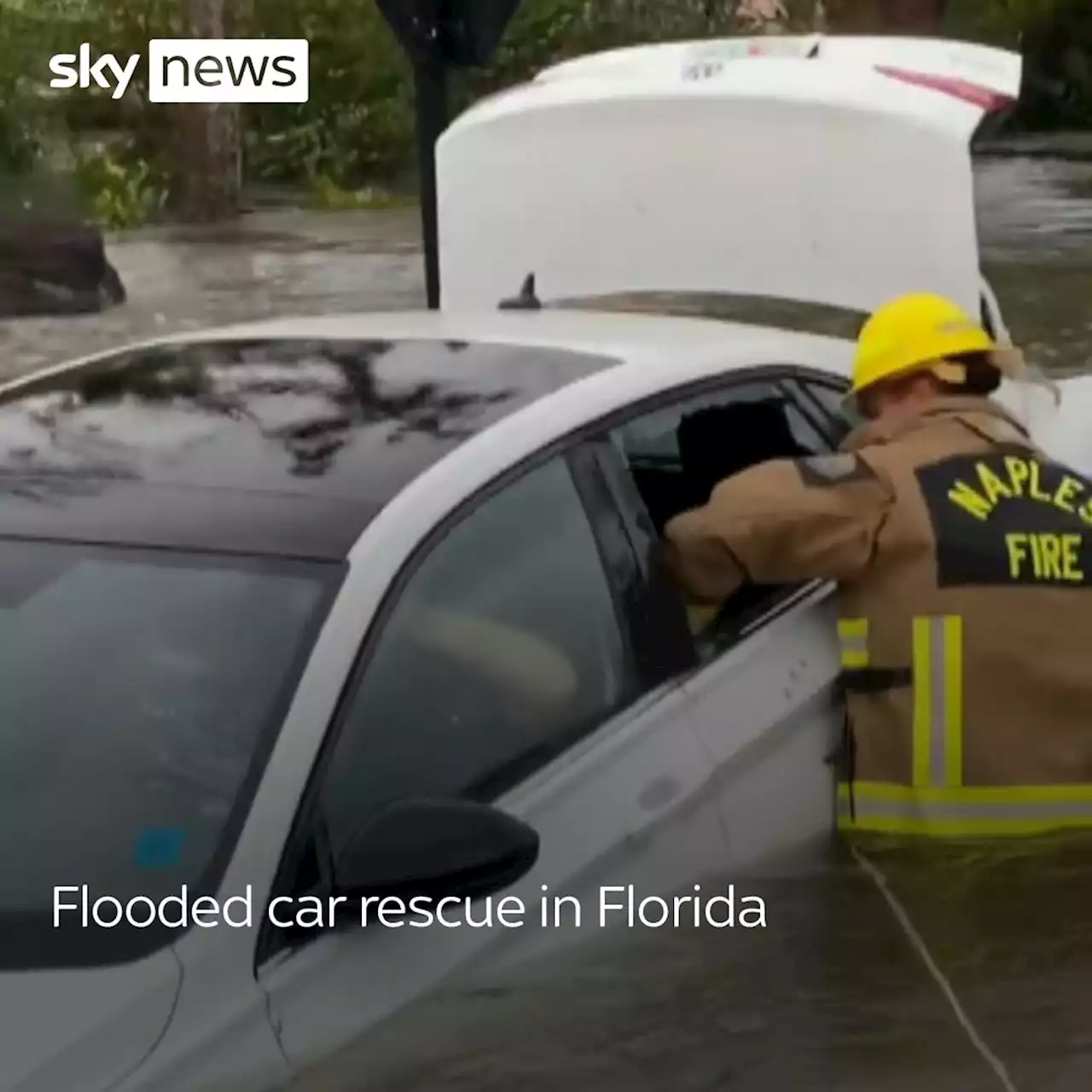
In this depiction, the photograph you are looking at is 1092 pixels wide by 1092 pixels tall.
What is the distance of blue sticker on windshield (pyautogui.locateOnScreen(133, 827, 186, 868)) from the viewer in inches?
101

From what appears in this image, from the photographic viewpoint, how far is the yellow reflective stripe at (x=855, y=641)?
3598mm

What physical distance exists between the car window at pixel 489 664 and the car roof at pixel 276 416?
5.6 inches

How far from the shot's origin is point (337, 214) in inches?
641

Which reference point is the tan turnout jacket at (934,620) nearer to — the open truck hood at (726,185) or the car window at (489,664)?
the car window at (489,664)

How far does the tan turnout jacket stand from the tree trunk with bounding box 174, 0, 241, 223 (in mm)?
12462

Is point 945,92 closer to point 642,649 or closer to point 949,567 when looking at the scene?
point 949,567

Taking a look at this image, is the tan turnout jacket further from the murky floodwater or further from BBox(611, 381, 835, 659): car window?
the murky floodwater

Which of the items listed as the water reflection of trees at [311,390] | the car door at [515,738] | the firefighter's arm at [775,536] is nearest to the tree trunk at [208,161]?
the water reflection of trees at [311,390]

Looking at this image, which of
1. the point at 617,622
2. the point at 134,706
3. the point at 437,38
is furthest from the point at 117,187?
the point at 134,706

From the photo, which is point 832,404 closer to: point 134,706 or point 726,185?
point 726,185

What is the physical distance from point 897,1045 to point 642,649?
723mm

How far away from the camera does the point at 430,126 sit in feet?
23.2

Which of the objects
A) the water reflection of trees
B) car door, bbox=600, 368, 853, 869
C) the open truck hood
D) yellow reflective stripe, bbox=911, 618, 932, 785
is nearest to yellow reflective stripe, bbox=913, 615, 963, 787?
yellow reflective stripe, bbox=911, 618, 932, 785

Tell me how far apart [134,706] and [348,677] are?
28cm
